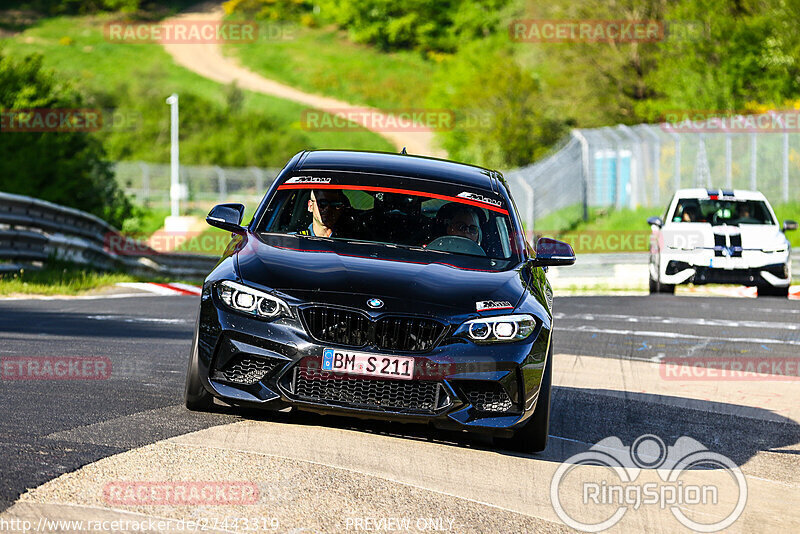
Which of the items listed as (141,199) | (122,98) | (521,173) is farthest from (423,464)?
(122,98)

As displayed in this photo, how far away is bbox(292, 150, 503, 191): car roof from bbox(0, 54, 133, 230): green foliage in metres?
17.1

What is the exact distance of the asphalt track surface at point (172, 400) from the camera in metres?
6.13

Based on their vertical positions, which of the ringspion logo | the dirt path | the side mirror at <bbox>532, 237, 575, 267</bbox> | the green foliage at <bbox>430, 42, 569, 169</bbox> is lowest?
the ringspion logo

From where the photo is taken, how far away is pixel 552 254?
789cm

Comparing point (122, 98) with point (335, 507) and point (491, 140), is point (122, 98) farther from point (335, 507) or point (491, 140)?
point (335, 507)

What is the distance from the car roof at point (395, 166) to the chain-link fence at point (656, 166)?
74.6ft

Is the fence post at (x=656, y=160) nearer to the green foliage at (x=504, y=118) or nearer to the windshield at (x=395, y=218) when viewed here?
the green foliage at (x=504, y=118)

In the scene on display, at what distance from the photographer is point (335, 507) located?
17.1 feet

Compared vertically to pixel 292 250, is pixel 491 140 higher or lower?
higher

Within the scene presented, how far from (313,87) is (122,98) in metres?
17.1

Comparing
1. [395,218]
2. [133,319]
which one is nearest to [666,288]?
[133,319]

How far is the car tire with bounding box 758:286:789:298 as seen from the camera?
64.7ft

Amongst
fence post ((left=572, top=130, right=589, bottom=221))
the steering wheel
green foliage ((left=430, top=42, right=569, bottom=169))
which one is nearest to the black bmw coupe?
the steering wheel

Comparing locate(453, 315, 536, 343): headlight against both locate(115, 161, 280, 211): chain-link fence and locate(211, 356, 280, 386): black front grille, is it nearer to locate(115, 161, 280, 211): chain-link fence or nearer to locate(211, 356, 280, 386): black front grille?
locate(211, 356, 280, 386): black front grille
